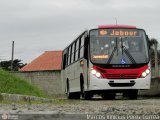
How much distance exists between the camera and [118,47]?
20.5 m

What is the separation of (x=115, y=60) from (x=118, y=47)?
0.55 m

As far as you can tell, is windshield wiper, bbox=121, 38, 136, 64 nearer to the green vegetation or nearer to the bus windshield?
the bus windshield

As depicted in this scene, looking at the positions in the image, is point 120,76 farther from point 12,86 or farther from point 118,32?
point 12,86

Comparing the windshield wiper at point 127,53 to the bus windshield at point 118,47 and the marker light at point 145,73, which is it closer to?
the bus windshield at point 118,47

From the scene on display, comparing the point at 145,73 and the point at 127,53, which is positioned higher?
the point at 127,53

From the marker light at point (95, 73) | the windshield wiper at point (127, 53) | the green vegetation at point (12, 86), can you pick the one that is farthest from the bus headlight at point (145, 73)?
the green vegetation at point (12, 86)

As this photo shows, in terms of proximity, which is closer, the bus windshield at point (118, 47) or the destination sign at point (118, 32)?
the bus windshield at point (118, 47)

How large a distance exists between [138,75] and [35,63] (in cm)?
6690

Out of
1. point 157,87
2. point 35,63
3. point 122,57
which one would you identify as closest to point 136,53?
point 122,57

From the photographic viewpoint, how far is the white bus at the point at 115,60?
66.2 ft

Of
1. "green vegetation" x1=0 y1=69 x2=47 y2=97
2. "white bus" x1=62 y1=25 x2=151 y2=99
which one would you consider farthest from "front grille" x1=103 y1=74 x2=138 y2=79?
"green vegetation" x1=0 y1=69 x2=47 y2=97

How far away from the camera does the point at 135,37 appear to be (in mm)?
20828

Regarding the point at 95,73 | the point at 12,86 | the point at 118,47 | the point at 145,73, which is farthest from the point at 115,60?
the point at 12,86

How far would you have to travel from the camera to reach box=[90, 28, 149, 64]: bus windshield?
20344 millimetres
